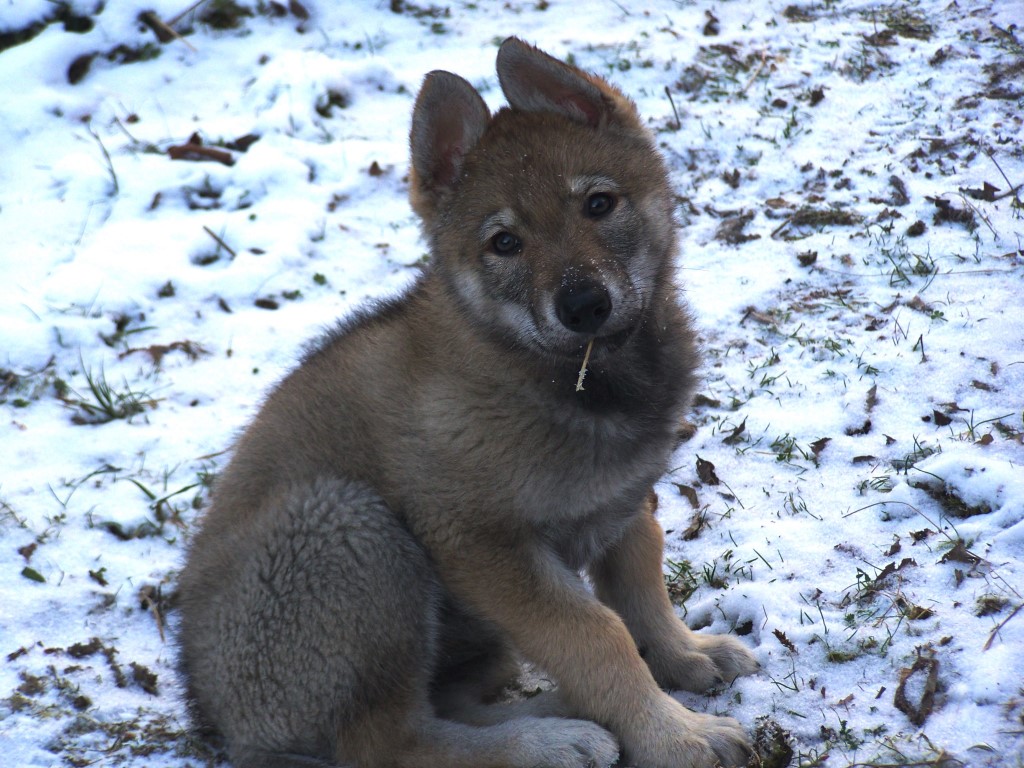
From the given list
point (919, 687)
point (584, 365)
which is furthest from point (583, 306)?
point (919, 687)

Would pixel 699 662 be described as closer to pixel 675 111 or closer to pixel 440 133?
pixel 440 133

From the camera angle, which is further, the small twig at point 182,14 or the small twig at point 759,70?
the small twig at point 182,14

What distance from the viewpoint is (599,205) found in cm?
315

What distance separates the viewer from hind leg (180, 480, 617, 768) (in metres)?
3.00

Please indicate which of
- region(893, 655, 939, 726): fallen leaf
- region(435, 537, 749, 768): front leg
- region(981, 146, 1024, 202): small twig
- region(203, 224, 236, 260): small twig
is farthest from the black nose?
region(203, 224, 236, 260): small twig

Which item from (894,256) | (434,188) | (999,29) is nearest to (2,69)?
(434,188)

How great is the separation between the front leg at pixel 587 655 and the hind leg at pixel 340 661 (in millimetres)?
111

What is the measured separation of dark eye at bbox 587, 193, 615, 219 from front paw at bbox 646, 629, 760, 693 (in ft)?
5.06

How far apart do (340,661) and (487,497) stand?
69 cm

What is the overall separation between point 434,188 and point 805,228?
314 centimetres

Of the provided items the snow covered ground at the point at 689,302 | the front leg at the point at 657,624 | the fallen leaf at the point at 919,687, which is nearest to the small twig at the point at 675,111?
the snow covered ground at the point at 689,302

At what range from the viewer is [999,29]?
721 centimetres

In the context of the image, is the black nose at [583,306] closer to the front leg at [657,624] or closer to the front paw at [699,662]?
the front leg at [657,624]

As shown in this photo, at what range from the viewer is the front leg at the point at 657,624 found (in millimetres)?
3336
